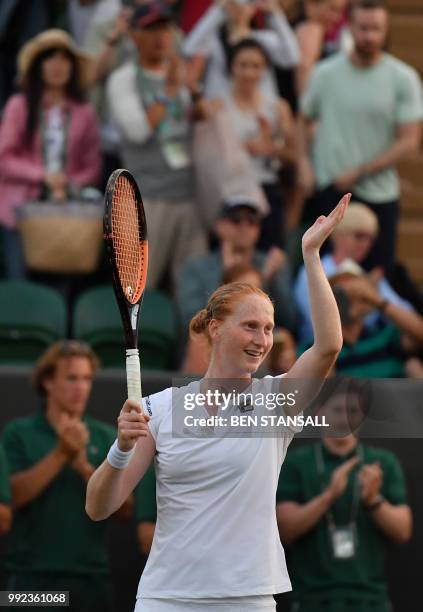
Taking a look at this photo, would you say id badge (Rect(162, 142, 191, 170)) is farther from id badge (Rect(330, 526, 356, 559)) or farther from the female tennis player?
the female tennis player

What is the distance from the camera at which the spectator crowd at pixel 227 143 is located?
7.67 m

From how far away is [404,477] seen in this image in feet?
22.2

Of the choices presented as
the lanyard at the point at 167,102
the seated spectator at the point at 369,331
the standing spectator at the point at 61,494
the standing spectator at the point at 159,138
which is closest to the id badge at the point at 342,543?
the standing spectator at the point at 61,494

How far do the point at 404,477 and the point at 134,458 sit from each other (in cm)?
291

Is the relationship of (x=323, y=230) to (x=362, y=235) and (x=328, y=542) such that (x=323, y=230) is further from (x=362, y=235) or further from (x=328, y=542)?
(x=362, y=235)

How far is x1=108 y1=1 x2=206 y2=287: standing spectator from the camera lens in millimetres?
8227

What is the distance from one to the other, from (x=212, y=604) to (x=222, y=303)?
0.83 meters

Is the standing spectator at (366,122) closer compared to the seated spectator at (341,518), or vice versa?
the seated spectator at (341,518)

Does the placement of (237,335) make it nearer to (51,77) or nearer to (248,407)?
(248,407)

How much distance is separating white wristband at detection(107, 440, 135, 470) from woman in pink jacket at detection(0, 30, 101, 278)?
425cm

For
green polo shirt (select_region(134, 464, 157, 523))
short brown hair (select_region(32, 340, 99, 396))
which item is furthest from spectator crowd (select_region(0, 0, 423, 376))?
green polo shirt (select_region(134, 464, 157, 523))

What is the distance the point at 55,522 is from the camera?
6.29 m

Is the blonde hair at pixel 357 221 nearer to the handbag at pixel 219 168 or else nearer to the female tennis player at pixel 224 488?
the handbag at pixel 219 168

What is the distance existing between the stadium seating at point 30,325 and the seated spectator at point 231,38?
1.65 metres
